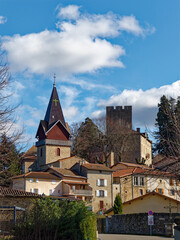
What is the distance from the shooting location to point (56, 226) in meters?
17.6

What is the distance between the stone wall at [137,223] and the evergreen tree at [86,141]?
36861 mm

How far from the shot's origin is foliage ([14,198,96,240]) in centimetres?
1673

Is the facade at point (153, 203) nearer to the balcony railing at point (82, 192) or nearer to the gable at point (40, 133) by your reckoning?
the balcony railing at point (82, 192)

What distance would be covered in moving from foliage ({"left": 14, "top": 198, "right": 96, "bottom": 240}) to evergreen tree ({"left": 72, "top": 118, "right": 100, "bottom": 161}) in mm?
59325

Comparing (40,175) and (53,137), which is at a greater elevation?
(53,137)

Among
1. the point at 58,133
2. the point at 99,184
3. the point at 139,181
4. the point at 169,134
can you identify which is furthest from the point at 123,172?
the point at 169,134

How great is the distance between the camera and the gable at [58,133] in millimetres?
71250

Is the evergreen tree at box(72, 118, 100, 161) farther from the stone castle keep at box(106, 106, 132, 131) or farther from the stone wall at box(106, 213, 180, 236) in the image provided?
the stone wall at box(106, 213, 180, 236)

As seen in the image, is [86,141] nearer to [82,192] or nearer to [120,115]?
[120,115]

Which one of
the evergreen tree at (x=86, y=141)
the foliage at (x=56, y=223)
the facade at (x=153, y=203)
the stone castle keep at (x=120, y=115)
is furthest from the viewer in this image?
the stone castle keep at (x=120, y=115)

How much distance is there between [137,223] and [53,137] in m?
34.7

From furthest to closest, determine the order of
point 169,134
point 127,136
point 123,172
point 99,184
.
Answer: point 127,136 < point 123,172 < point 99,184 < point 169,134

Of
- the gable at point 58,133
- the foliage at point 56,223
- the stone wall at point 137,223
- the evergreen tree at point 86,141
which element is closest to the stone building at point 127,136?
the evergreen tree at point 86,141

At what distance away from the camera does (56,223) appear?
57.9ft
